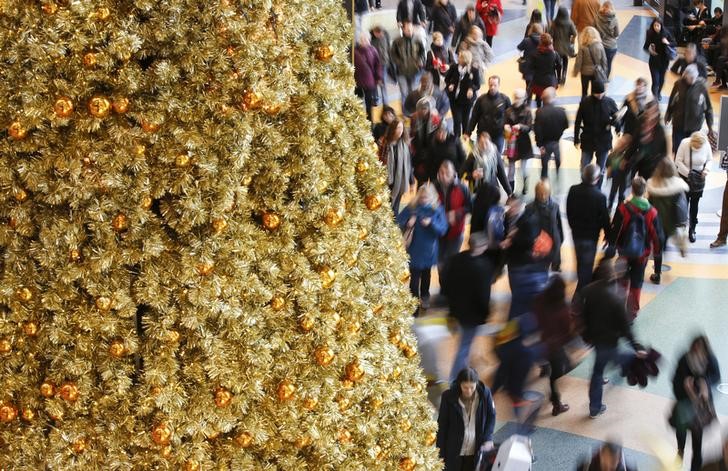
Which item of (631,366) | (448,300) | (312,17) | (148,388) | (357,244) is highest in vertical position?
(312,17)

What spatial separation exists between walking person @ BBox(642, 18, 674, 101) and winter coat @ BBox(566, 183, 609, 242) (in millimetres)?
7657

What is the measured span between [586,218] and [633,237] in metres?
0.48

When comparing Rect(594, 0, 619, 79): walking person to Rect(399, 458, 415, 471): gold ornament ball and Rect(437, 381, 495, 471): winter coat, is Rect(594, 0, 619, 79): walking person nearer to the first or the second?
Rect(437, 381, 495, 471): winter coat

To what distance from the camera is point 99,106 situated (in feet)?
7.06

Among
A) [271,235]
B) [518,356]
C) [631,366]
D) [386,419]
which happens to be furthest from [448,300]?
[271,235]

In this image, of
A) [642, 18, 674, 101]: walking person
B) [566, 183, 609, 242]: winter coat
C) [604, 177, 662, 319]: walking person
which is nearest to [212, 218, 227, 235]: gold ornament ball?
[604, 177, 662, 319]: walking person

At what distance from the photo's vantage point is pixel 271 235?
248 cm

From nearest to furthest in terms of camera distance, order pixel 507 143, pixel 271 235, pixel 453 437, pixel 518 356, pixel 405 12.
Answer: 1. pixel 271 235
2. pixel 453 437
3. pixel 518 356
4. pixel 507 143
5. pixel 405 12

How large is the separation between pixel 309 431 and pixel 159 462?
427 millimetres

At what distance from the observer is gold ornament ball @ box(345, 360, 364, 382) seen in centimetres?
266

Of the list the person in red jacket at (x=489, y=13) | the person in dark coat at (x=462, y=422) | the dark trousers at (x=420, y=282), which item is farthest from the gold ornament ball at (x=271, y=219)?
the person in red jacket at (x=489, y=13)

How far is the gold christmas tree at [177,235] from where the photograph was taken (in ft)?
7.12

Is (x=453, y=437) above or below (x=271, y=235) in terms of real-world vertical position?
below

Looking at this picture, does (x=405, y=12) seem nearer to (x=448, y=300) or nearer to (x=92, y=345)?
(x=448, y=300)
